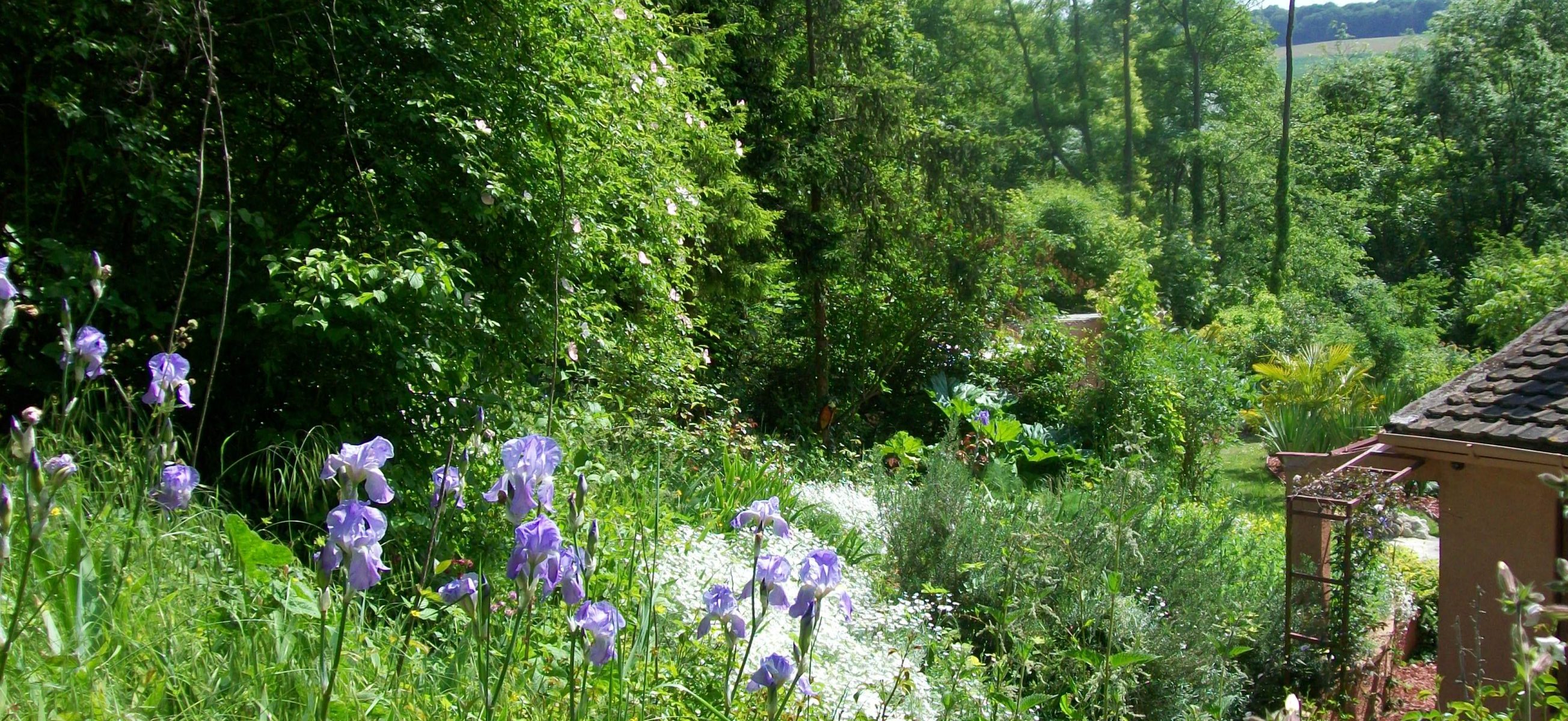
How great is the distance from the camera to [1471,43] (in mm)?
22219

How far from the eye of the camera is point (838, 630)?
3.81 meters

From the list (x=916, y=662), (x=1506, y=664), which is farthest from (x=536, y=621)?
(x=1506, y=664)

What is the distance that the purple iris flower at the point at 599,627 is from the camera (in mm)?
1553

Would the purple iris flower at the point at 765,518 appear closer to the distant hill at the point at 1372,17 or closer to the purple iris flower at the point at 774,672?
the purple iris flower at the point at 774,672

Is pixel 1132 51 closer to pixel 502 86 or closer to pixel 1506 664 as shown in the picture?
pixel 1506 664

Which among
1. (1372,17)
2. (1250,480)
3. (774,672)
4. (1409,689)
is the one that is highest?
(1372,17)

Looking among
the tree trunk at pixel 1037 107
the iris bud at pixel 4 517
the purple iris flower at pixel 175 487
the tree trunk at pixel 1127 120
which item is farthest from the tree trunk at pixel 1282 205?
the iris bud at pixel 4 517

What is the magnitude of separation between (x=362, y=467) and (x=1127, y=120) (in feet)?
104

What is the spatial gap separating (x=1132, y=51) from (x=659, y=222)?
30528 millimetres

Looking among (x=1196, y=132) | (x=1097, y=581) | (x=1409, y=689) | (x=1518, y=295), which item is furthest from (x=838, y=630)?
(x=1196, y=132)

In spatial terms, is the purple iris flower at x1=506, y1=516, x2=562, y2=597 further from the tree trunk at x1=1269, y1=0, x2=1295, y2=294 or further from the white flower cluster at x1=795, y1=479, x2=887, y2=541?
the tree trunk at x1=1269, y1=0, x2=1295, y2=294

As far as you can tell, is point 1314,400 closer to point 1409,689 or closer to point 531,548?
point 1409,689

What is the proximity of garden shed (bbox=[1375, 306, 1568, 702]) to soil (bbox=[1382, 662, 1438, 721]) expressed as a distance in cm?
22

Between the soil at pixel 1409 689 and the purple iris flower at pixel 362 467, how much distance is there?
19.2ft
